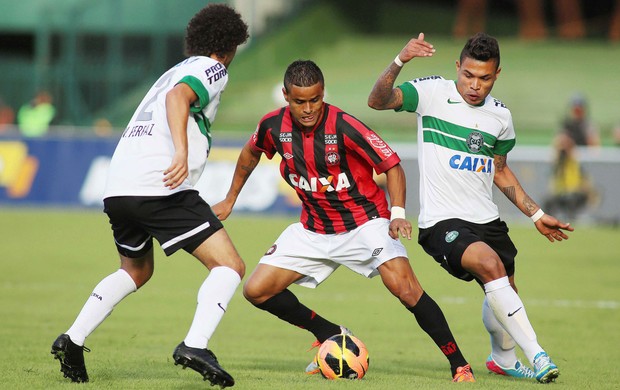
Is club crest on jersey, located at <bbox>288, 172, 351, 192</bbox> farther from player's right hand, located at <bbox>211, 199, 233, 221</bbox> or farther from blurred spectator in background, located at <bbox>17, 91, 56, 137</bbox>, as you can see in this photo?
blurred spectator in background, located at <bbox>17, 91, 56, 137</bbox>

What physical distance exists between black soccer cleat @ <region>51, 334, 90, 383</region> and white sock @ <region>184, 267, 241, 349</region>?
777mm

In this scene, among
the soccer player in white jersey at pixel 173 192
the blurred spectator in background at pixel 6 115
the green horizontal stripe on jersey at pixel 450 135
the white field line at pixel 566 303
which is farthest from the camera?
the blurred spectator in background at pixel 6 115

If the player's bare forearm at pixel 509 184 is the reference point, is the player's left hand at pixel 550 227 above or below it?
below

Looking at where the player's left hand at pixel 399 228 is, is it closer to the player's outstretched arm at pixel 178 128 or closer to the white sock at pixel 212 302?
the white sock at pixel 212 302

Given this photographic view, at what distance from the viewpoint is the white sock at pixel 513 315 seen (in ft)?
21.6

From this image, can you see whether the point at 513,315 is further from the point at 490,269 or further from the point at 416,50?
the point at 416,50

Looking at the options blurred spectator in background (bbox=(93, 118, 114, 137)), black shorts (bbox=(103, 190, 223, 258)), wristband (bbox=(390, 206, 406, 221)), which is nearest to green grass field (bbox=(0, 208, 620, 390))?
black shorts (bbox=(103, 190, 223, 258))

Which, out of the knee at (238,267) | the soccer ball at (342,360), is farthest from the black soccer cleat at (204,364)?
the soccer ball at (342,360)

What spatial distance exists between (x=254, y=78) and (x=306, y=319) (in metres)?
24.3

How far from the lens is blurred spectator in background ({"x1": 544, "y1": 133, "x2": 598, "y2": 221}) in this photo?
63.4 feet

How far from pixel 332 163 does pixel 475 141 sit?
37.2 inches

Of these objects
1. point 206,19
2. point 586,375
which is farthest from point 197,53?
point 586,375

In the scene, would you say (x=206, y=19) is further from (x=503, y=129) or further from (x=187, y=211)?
(x=503, y=129)

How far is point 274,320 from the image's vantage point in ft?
33.2
